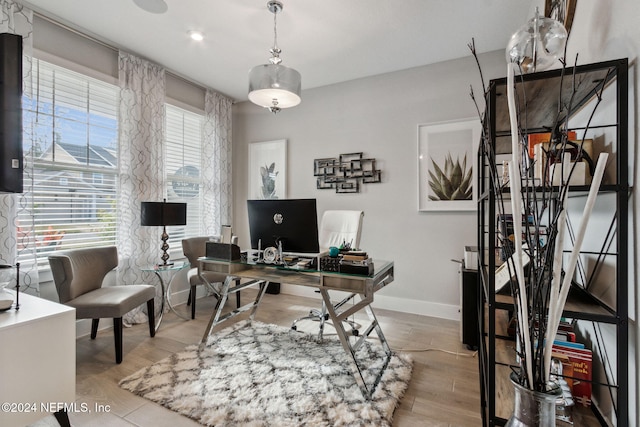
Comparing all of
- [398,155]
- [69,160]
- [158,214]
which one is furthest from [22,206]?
[398,155]

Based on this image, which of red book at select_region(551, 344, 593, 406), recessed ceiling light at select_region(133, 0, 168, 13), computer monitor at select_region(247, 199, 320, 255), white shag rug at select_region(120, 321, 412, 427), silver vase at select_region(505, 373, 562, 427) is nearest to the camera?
silver vase at select_region(505, 373, 562, 427)

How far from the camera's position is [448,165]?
3.23 m

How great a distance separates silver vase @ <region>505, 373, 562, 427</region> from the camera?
816mm

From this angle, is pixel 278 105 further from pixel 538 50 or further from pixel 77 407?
pixel 77 407

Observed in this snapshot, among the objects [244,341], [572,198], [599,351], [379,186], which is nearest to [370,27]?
[379,186]

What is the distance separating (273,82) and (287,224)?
102 centimetres

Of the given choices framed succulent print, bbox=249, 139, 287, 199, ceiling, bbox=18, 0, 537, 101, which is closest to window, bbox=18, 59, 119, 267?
ceiling, bbox=18, 0, 537, 101

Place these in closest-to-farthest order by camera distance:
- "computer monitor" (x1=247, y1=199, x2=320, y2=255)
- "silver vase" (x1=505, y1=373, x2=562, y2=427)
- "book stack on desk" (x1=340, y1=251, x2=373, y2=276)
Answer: "silver vase" (x1=505, y1=373, x2=562, y2=427), "book stack on desk" (x1=340, y1=251, x2=373, y2=276), "computer monitor" (x1=247, y1=199, x2=320, y2=255)

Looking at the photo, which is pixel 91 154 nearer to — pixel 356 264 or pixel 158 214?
pixel 158 214

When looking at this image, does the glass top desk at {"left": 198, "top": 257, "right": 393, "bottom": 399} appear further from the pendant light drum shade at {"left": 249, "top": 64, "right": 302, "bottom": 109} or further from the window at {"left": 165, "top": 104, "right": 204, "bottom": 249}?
the window at {"left": 165, "top": 104, "right": 204, "bottom": 249}

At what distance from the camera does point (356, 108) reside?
371 centimetres

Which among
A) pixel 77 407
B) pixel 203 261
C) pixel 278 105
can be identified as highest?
pixel 278 105

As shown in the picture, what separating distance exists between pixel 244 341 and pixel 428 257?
212 centimetres

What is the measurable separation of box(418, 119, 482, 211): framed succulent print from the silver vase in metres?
2.53
